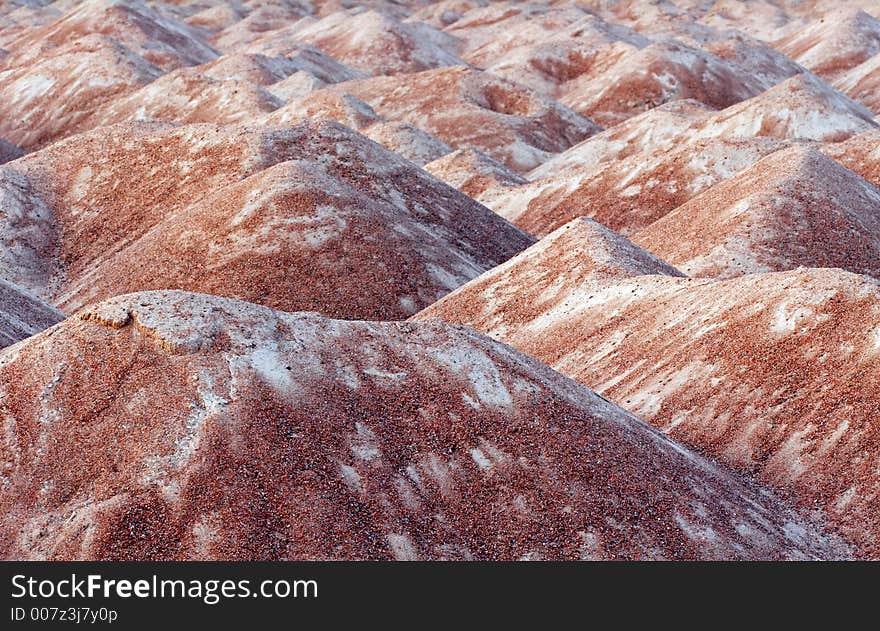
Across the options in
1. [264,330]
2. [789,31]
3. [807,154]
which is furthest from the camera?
[789,31]

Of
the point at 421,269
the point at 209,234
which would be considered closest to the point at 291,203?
the point at 209,234

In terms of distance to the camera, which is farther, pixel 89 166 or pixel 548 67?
pixel 548 67

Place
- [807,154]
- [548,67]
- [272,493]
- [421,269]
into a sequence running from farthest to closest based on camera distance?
[548,67] → [807,154] → [421,269] → [272,493]

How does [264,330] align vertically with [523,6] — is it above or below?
above

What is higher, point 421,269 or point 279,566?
point 279,566

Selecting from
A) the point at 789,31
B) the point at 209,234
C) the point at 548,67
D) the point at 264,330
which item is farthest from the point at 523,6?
the point at 264,330

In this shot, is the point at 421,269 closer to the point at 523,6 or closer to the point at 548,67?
the point at 548,67

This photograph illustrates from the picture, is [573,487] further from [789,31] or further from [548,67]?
[789,31]

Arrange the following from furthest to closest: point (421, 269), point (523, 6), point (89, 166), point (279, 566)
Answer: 1. point (523, 6)
2. point (89, 166)
3. point (421, 269)
4. point (279, 566)

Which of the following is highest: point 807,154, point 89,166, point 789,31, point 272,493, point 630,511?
point 272,493
